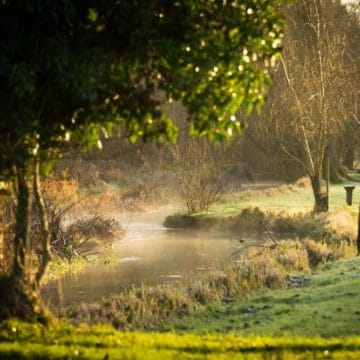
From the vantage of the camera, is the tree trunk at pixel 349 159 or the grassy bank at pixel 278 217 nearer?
the grassy bank at pixel 278 217

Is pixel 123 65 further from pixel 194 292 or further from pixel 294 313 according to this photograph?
pixel 194 292

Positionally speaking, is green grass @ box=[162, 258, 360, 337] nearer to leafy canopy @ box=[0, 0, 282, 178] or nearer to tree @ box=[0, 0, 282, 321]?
tree @ box=[0, 0, 282, 321]

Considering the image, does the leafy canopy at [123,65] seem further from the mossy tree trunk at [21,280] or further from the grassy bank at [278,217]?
the grassy bank at [278,217]

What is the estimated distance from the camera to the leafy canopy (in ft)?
33.3

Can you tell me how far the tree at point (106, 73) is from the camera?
1017cm

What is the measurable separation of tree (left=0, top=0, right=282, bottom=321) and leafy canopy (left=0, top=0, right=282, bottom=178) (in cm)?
2

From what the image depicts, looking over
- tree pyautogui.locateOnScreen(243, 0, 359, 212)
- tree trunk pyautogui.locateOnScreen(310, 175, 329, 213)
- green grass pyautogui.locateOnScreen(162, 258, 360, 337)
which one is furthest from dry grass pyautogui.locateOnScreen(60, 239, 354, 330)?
tree pyautogui.locateOnScreen(243, 0, 359, 212)

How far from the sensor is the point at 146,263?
26766 mm

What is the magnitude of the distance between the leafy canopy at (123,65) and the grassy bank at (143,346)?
2.84 metres

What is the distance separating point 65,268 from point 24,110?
16.1 meters

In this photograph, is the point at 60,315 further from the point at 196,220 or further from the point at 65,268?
the point at 196,220

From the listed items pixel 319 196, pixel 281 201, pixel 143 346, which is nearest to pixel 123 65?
pixel 143 346

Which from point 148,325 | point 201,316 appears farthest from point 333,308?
point 148,325

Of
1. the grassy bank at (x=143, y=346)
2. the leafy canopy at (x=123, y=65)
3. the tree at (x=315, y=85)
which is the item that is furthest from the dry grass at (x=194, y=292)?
the tree at (x=315, y=85)
